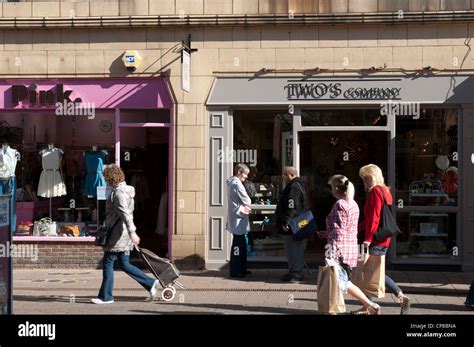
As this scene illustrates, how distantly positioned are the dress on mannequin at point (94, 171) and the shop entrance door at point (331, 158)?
145 inches

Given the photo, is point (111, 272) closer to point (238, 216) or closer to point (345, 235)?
point (238, 216)

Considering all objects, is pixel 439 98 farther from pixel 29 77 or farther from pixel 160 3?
pixel 29 77

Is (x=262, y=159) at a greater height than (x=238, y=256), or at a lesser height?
greater

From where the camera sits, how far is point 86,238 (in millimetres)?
13234

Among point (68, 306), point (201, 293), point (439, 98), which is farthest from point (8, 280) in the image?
point (439, 98)

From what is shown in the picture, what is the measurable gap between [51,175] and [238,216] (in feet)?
12.9

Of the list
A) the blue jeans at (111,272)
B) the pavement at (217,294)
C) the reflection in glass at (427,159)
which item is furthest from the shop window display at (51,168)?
the reflection in glass at (427,159)

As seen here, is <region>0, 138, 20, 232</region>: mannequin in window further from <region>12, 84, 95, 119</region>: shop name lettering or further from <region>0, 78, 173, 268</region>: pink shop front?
<region>12, 84, 95, 119</region>: shop name lettering

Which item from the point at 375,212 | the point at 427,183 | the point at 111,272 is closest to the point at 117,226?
the point at 111,272

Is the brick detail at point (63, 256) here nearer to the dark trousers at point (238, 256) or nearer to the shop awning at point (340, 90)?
the dark trousers at point (238, 256)

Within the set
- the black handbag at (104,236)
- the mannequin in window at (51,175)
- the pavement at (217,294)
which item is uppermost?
the mannequin in window at (51,175)

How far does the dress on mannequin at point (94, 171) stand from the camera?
44.1 feet

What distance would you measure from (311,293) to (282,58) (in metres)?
4.38

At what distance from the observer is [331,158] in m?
13.1
